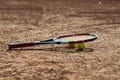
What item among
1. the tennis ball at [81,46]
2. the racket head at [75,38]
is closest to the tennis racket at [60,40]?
the racket head at [75,38]

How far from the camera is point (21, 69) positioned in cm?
725

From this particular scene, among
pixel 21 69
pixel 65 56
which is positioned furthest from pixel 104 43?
pixel 21 69

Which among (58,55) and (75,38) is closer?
(58,55)

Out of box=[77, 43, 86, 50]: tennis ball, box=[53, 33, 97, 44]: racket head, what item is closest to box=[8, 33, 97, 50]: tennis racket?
box=[53, 33, 97, 44]: racket head

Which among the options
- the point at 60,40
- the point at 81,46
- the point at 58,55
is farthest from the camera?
the point at 60,40

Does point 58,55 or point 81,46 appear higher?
point 81,46

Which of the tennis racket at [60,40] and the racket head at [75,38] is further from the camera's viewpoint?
the tennis racket at [60,40]

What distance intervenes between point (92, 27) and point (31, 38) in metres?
3.09

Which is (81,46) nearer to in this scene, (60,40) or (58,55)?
(60,40)

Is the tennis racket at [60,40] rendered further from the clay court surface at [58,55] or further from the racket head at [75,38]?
the clay court surface at [58,55]

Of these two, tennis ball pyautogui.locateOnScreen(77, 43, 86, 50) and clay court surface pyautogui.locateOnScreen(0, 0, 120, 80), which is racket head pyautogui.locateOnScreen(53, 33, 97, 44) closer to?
tennis ball pyautogui.locateOnScreen(77, 43, 86, 50)

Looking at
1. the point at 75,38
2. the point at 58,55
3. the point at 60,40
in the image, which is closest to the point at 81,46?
the point at 75,38

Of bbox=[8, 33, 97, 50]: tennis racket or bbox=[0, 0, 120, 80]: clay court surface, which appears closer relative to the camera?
bbox=[0, 0, 120, 80]: clay court surface

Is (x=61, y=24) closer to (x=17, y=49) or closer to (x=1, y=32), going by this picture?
(x=1, y=32)
